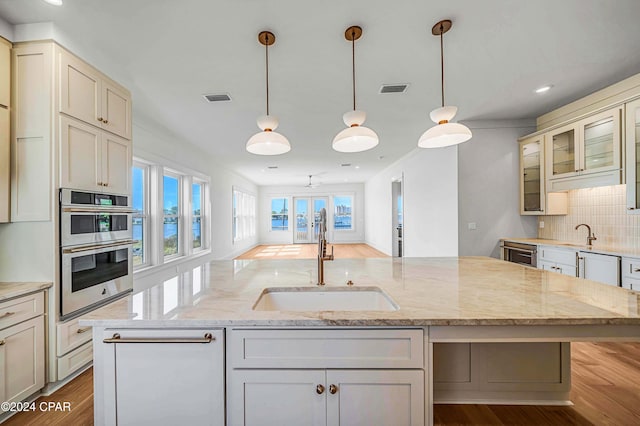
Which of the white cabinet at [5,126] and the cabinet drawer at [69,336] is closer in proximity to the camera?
the white cabinet at [5,126]

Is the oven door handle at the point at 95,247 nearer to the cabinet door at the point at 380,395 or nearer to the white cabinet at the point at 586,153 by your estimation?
the cabinet door at the point at 380,395

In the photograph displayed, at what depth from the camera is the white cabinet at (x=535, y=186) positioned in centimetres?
360

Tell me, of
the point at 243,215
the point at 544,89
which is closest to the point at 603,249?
the point at 544,89

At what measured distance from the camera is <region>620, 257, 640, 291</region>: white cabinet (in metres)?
2.37

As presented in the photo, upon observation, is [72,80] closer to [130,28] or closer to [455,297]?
[130,28]

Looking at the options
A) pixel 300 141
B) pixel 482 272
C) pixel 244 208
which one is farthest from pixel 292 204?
pixel 482 272

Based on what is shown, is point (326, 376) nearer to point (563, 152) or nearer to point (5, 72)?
point (5, 72)

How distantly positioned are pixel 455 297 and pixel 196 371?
1.18m

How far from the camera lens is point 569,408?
1.66 metres

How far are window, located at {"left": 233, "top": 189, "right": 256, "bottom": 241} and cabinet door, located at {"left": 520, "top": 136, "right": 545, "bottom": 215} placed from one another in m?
6.69

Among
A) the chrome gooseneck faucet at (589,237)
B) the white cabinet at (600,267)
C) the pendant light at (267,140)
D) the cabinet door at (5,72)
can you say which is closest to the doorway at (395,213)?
the chrome gooseneck faucet at (589,237)

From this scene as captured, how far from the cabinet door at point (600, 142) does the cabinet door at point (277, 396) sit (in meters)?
3.71

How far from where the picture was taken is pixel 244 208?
30.2 feet

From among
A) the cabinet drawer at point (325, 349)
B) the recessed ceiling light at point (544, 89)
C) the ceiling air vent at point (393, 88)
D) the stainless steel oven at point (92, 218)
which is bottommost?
the cabinet drawer at point (325, 349)
